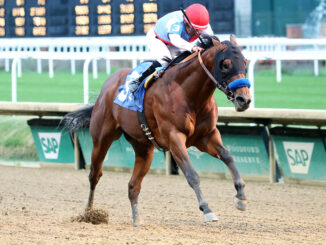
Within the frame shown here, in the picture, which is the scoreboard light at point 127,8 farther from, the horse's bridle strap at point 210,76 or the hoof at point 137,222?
the horse's bridle strap at point 210,76

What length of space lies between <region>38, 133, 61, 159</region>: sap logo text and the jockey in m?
3.68

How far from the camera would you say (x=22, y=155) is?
32.6 ft

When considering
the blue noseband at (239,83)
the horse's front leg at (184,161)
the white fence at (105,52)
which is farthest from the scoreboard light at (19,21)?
the blue noseband at (239,83)

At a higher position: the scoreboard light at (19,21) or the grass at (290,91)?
the scoreboard light at (19,21)

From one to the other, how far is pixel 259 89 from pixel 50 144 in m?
5.27

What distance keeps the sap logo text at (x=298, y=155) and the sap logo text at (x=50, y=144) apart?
2970 millimetres

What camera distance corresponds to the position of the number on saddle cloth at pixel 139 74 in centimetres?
563

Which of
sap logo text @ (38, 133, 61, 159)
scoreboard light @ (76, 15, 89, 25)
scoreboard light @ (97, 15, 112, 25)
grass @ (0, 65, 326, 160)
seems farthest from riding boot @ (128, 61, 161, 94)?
scoreboard light @ (76, 15, 89, 25)

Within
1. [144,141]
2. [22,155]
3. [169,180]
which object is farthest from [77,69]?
[144,141]

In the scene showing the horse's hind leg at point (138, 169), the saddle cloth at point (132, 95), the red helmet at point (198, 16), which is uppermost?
the red helmet at point (198, 16)

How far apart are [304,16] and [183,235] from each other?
709 inches

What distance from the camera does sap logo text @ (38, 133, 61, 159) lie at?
916cm

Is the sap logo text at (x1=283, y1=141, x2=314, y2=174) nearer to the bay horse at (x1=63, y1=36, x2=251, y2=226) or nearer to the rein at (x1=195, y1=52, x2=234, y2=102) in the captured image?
the bay horse at (x1=63, y1=36, x2=251, y2=226)

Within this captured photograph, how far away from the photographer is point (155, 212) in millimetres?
6273
